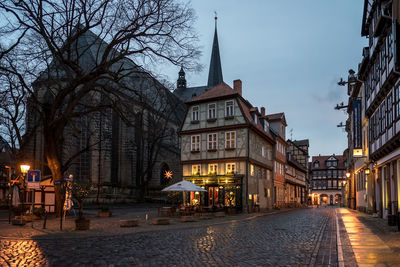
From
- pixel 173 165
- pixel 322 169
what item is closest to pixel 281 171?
pixel 173 165

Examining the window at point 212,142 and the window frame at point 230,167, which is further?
the window at point 212,142

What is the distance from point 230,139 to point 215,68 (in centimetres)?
4275

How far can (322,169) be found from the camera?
9506 centimetres

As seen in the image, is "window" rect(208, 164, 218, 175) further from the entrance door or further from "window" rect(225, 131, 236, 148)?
"window" rect(225, 131, 236, 148)

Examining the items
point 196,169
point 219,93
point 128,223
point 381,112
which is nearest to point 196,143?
point 196,169

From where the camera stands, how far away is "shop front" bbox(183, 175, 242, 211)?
32562 millimetres

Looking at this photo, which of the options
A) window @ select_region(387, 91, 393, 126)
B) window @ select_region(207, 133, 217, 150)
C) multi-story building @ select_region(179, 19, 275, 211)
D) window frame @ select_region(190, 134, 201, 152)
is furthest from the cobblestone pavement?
window frame @ select_region(190, 134, 201, 152)

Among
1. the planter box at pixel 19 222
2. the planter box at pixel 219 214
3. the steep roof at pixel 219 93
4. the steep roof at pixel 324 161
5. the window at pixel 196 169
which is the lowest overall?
the planter box at pixel 219 214

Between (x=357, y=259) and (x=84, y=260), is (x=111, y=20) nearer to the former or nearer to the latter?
(x=84, y=260)

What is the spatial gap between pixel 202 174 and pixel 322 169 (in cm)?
6710

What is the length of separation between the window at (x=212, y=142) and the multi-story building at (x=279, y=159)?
36.9 ft

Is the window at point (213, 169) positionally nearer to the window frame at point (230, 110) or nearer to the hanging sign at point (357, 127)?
the window frame at point (230, 110)

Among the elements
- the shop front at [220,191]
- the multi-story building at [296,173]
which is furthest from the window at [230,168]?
Answer: the multi-story building at [296,173]

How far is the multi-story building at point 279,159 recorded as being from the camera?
145ft
